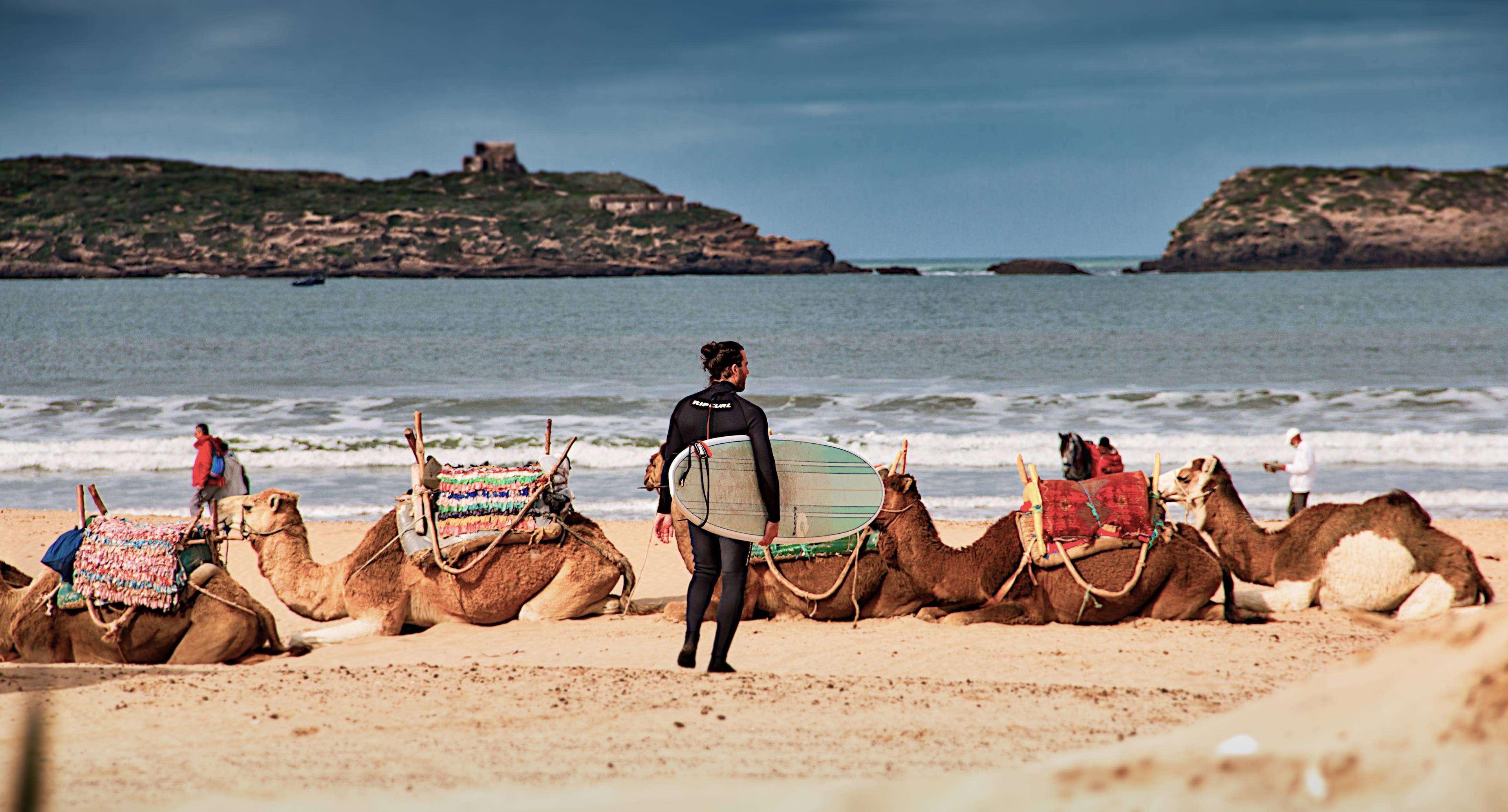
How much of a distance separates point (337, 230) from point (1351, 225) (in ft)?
419

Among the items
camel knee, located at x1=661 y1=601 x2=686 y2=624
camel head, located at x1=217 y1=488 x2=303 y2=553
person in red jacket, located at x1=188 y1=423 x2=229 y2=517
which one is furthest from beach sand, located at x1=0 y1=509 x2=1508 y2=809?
person in red jacket, located at x1=188 y1=423 x2=229 y2=517

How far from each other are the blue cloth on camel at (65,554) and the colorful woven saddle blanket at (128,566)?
21 millimetres

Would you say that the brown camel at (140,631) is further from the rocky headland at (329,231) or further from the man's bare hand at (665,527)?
the rocky headland at (329,231)

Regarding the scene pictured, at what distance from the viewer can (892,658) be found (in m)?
6.93

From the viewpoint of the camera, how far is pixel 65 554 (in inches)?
257

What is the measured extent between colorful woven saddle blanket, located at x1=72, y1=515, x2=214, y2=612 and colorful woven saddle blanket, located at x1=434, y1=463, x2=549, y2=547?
1.63 m

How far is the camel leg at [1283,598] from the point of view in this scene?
7953mm

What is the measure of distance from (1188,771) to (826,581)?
575 cm

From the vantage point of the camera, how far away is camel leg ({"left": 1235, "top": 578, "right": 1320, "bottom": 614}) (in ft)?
26.1

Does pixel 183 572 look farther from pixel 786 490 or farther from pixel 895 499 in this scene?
pixel 895 499

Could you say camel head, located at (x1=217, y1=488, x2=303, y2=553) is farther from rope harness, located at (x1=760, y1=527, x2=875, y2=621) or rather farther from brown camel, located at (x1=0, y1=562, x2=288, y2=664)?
rope harness, located at (x1=760, y1=527, x2=875, y2=621)

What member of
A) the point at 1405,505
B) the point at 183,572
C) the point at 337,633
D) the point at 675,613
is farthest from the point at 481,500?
the point at 1405,505

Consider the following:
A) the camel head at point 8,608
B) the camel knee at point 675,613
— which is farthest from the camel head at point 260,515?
the camel knee at point 675,613

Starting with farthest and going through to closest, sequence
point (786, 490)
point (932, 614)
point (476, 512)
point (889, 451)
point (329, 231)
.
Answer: point (329, 231)
point (889, 451)
point (932, 614)
point (476, 512)
point (786, 490)
